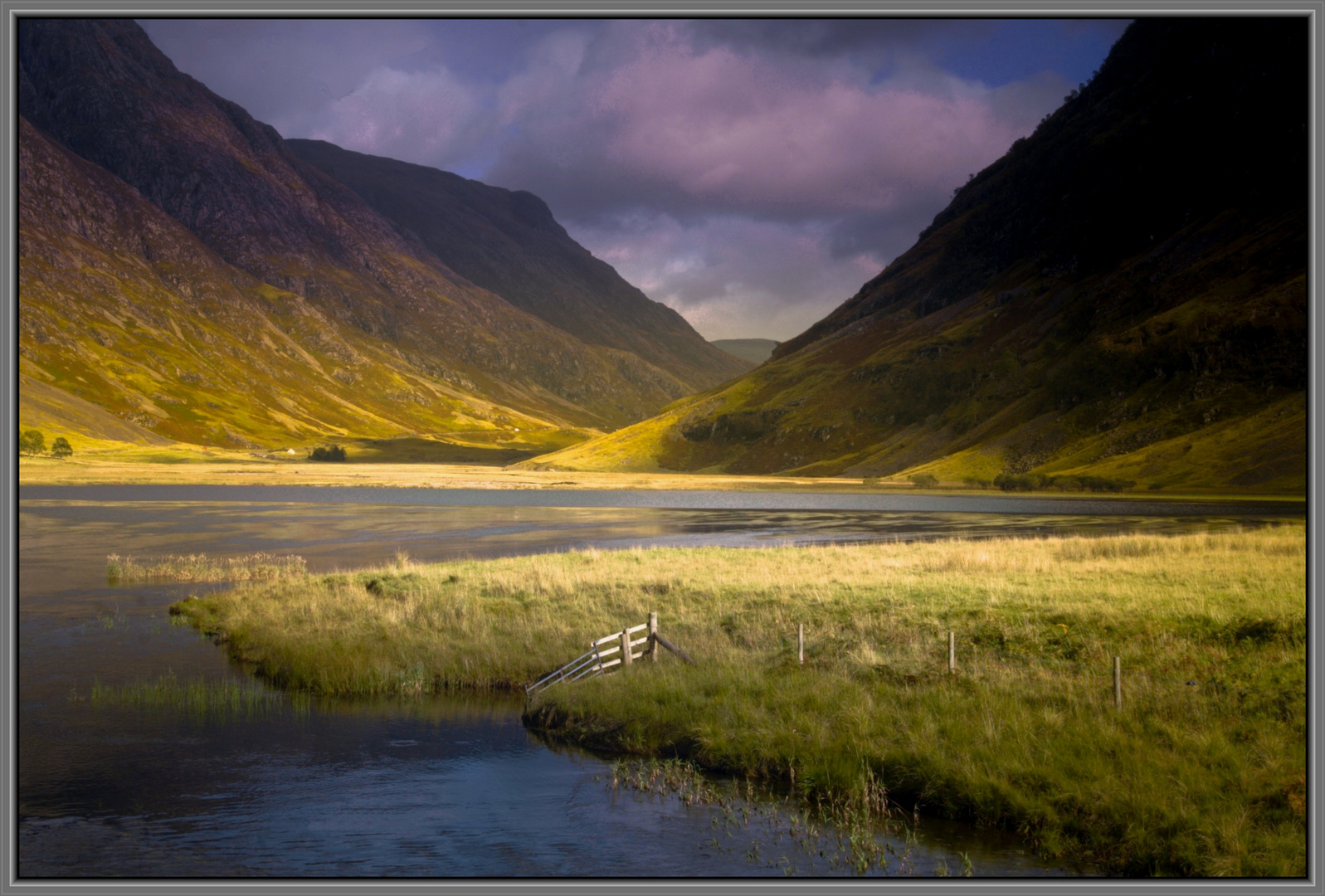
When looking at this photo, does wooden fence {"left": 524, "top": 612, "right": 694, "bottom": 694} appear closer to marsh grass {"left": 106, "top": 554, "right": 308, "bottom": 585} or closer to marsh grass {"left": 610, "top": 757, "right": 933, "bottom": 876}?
marsh grass {"left": 610, "top": 757, "right": 933, "bottom": 876}

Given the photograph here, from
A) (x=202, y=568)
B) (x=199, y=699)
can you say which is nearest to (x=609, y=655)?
(x=199, y=699)

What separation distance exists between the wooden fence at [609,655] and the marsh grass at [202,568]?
26.9 m

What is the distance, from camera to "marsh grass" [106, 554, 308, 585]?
52.9 m

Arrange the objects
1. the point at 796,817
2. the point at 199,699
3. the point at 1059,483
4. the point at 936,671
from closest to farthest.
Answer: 1. the point at 796,817
2. the point at 936,671
3. the point at 199,699
4. the point at 1059,483

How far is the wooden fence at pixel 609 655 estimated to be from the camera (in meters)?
28.7

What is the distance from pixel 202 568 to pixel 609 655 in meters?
37.0

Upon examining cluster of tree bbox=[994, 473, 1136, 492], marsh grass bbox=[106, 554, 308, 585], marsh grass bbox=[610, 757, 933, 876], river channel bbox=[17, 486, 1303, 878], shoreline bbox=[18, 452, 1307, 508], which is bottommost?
marsh grass bbox=[610, 757, 933, 876]

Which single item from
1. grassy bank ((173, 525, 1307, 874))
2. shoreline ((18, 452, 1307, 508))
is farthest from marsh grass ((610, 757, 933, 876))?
shoreline ((18, 452, 1307, 508))

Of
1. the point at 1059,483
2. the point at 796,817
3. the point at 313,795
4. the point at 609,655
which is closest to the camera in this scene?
the point at 796,817

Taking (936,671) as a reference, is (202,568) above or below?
above

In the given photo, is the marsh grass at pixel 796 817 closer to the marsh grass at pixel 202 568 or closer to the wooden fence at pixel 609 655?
the wooden fence at pixel 609 655

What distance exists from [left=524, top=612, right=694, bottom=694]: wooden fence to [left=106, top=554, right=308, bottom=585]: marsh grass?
1060 inches

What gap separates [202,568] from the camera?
185ft

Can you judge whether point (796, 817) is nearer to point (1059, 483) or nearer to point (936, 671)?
point (936, 671)
